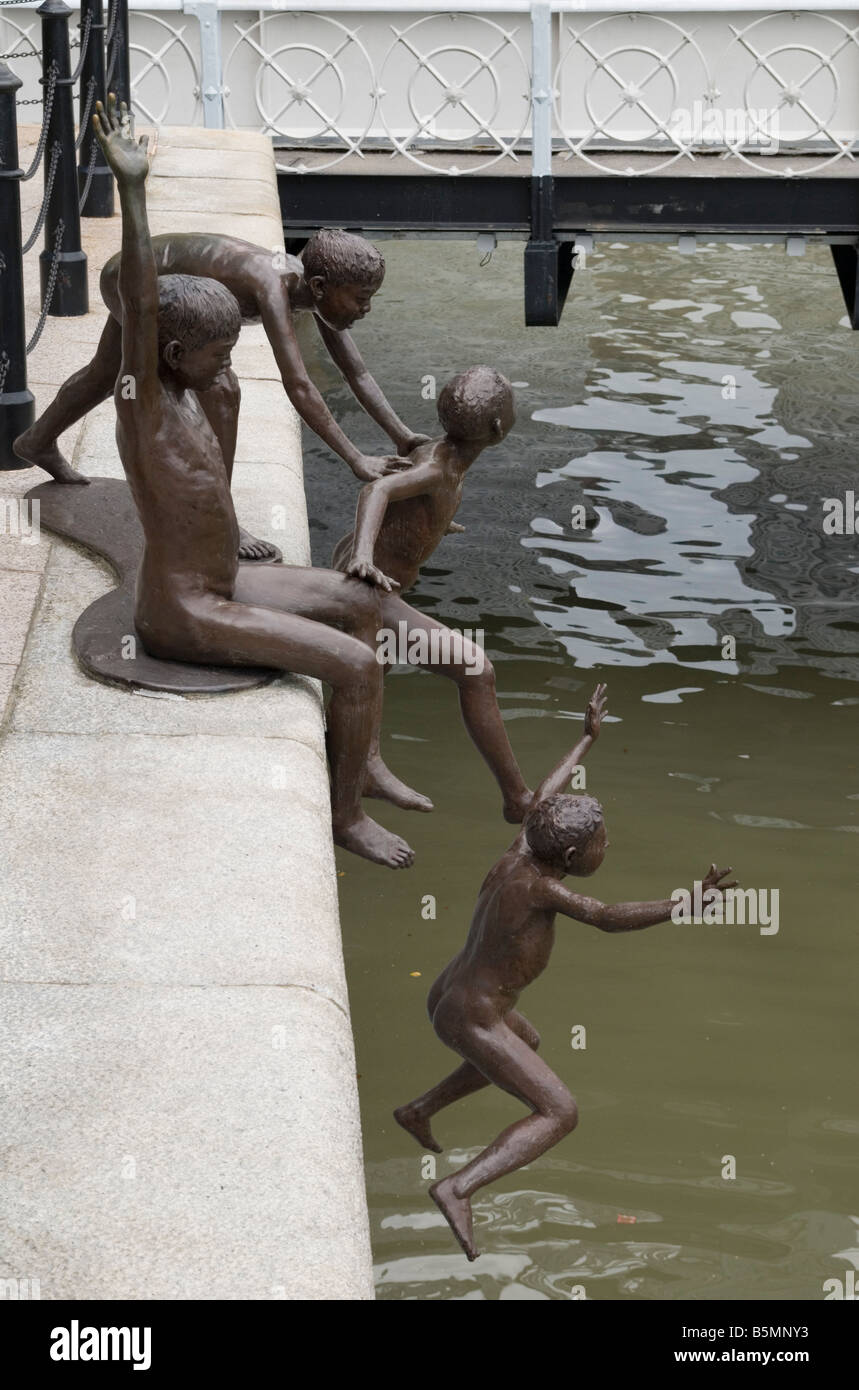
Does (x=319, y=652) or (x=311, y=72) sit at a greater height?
(x=311, y=72)

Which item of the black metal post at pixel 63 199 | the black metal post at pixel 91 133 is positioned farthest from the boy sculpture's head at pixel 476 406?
the black metal post at pixel 91 133

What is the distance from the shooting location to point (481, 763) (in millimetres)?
10703

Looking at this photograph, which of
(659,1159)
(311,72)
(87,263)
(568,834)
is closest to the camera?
(568,834)

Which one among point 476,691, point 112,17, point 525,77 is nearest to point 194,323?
point 476,691

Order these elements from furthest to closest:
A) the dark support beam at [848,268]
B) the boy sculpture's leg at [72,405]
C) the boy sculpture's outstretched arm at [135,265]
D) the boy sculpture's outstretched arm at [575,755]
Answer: the dark support beam at [848,268]
the boy sculpture's leg at [72,405]
the boy sculpture's outstretched arm at [575,755]
the boy sculpture's outstretched arm at [135,265]

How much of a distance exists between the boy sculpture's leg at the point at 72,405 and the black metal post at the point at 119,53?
5.32m

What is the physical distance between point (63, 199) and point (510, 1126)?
6.04 metres

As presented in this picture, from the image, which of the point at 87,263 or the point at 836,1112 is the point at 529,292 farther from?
the point at 836,1112

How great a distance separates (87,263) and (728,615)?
5.57m

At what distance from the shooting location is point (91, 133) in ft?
36.7

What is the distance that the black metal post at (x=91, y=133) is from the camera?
10.6 metres

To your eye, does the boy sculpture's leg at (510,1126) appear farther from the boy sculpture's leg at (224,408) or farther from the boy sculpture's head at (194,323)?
the boy sculpture's head at (194,323)
